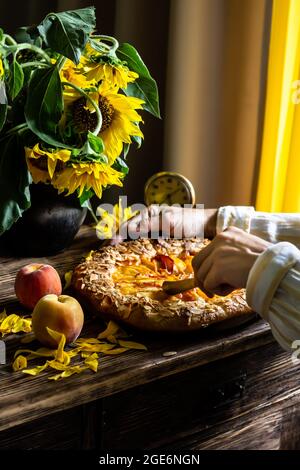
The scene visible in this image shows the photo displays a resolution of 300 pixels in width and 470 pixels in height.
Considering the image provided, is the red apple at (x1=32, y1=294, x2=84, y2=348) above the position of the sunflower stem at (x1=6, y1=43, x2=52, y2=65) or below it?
below

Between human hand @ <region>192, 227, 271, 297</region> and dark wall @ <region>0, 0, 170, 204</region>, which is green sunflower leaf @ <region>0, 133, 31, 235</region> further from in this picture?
dark wall @ <region>0, 0, 170, 204</region>

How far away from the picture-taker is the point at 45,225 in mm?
1283

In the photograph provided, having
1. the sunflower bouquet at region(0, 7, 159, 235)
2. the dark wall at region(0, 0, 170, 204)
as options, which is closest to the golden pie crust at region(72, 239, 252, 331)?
the sunflower bouquet at region(0, 7, 159, 235)

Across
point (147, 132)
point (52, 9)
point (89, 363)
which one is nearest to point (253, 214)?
point (89, 363)

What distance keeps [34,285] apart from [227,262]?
0.30 meters

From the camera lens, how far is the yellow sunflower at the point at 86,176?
111 cm

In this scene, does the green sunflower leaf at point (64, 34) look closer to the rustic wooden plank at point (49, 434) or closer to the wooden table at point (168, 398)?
the wooden table at point (168, 398)

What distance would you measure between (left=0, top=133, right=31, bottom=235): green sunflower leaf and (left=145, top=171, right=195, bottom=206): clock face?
0.39 m

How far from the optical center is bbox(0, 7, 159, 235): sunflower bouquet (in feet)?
3.58

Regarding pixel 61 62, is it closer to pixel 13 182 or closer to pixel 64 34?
pixel 64 34

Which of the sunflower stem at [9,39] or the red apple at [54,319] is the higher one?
the sunflower stem at [9,39]

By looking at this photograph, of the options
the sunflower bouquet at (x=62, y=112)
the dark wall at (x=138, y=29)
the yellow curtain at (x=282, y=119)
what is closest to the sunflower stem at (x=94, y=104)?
the sunflower bouquet at (x=62, y=112)

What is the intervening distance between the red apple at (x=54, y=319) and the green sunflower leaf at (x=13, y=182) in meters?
0.19

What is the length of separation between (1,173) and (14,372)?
1.15 ft
